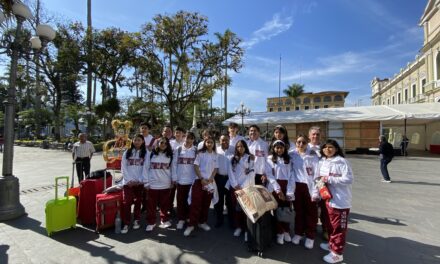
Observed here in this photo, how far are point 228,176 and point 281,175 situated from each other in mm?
886

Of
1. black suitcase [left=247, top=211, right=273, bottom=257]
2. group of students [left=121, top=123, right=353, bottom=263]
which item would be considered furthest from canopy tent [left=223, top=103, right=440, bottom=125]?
black suitcase [left=247, top=211, right=273, bottom=257]

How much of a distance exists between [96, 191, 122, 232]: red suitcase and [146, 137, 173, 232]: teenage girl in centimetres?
51

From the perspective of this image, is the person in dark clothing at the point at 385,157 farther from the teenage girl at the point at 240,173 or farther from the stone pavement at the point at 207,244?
the teenage girl at the point at 240,173

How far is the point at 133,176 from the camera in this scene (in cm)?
425

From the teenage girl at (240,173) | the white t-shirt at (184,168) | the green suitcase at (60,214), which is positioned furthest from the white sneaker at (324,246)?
the green suitcase at (60,214)

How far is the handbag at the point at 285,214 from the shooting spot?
3.57m

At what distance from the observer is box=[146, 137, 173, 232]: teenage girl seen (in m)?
4.24

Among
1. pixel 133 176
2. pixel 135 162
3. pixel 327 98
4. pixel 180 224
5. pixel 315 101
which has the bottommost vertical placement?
pixel 180 224

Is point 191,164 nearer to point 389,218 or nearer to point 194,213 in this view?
point 194,213

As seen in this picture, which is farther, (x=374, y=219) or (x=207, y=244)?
(x=374, y=219)

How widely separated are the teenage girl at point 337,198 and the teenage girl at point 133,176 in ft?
9.15

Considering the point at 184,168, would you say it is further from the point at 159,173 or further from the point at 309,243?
the point at 309,243

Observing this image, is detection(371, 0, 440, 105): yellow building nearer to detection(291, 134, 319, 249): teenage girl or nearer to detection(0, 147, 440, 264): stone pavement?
detection(0, 147, 440, 264): stone pavement

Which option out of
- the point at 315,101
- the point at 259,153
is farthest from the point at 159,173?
the point at 315,101
